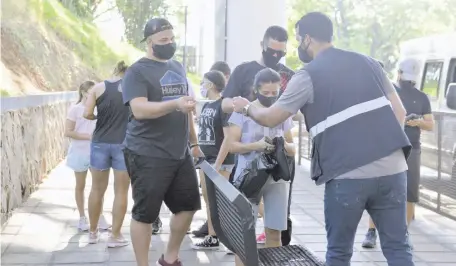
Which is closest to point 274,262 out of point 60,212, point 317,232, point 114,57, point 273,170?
point 273,170

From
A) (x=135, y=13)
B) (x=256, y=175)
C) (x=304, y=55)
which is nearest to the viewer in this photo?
(x=304, y=55)

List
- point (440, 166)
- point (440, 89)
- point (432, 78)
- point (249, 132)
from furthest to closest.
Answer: point (432, 78), point (440, 89), point (440, 166), point (249, 132)

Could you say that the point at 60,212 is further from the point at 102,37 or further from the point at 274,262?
the point at 102,37

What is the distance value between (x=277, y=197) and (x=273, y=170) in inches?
11.5

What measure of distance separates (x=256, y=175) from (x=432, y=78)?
6324mm

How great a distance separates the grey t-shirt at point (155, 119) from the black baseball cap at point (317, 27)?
4.20 ft

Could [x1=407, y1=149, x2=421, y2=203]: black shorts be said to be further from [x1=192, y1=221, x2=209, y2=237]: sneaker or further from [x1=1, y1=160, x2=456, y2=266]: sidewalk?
[x1=192, y1=221, x2=209, y2=237]: sneaker

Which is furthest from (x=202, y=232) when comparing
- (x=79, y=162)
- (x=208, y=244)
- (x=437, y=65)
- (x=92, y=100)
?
(x=437, y=65)

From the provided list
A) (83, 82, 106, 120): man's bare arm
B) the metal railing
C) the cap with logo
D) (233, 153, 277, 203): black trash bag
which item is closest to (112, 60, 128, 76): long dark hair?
(83, 82, 106, 120): man's bare arm

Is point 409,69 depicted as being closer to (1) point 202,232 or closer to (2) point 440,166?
(2) point 440,166

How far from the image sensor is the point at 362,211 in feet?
11.5

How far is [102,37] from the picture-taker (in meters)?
Result: 24.4

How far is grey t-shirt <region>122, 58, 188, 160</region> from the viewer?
Answer: 15.2 feet

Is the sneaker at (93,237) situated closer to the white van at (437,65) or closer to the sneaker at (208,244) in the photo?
the sneaker at (208,244)
